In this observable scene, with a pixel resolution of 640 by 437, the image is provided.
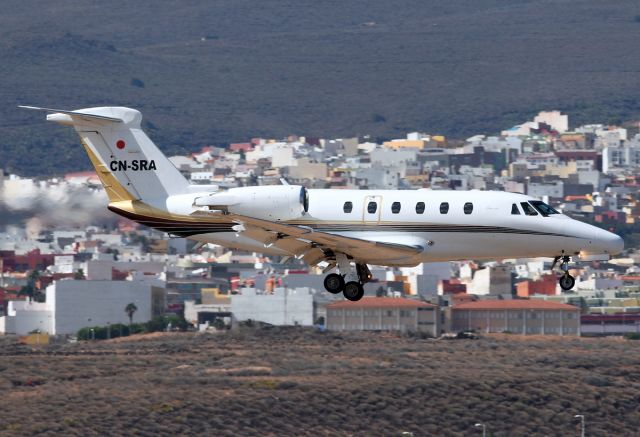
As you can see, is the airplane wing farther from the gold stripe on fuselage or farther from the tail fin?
the gold stripe on fuselage

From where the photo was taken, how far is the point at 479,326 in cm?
10625

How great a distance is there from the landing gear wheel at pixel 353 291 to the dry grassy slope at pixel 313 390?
23181 millimetres

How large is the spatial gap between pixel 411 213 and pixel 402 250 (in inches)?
36.3

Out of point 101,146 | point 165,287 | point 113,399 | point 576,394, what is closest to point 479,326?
point 165,287

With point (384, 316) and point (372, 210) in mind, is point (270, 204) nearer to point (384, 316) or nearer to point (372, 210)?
point (372, 210)

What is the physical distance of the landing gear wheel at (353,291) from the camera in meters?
40.3

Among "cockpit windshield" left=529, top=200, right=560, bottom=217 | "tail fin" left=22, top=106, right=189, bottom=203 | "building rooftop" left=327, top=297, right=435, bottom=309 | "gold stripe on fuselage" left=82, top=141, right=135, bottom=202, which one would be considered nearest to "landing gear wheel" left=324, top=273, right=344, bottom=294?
"tail fin" left=22, top=106, right=189, bottom=203

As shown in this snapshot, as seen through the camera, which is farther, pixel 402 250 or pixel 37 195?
pixel 37 195

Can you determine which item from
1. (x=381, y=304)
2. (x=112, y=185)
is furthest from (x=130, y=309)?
(x=112, y=185)

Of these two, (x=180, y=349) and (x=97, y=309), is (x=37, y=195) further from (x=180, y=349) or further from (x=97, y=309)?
(x=97, y=309)

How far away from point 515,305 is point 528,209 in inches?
2635

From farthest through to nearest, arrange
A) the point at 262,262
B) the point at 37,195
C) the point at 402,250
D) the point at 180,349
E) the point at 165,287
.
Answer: the point at 262,262 → the point at 165,287 → the point at 180,349 → the point at 37,195 → the point at 402,250

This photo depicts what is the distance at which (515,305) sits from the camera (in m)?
107

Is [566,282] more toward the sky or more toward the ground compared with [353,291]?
more toward the sky
